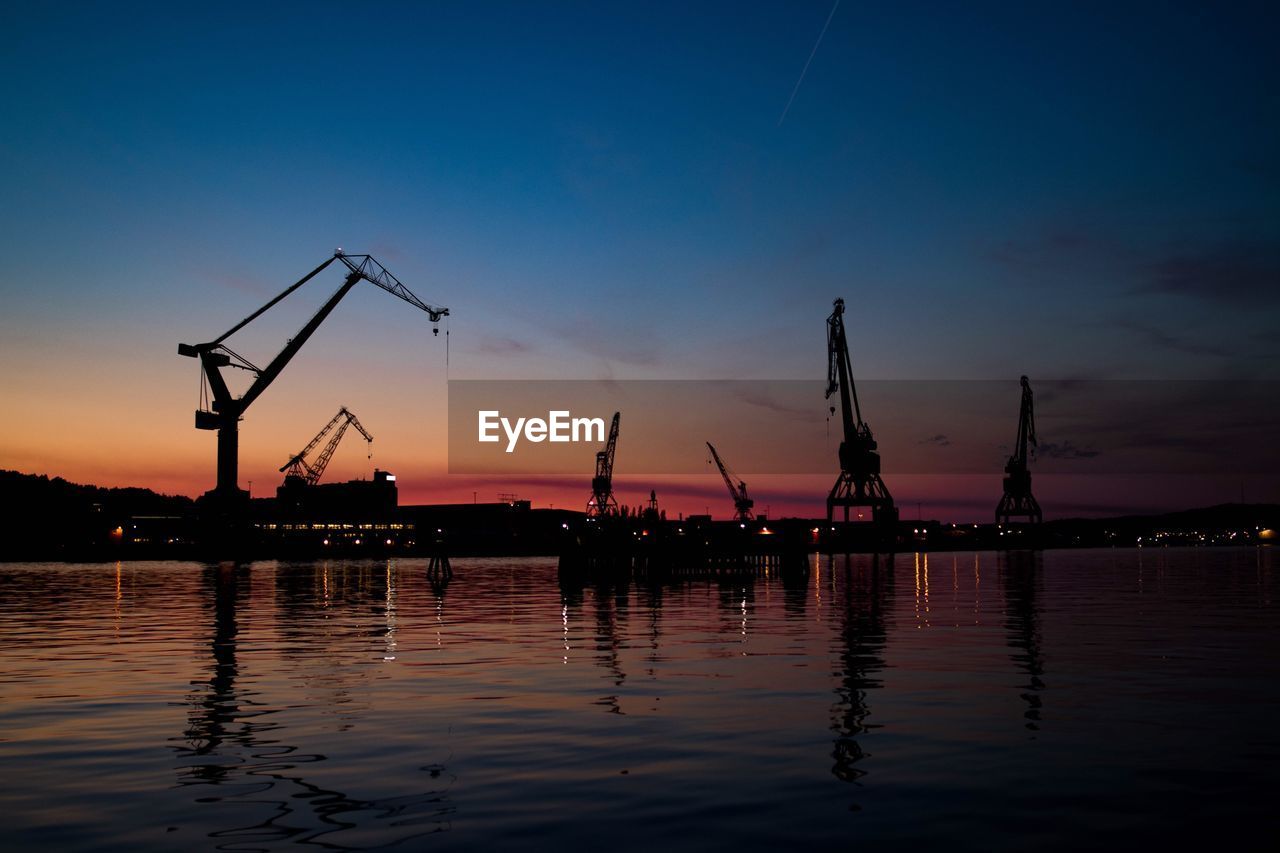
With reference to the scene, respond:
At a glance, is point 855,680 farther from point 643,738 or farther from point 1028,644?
point 1028,644

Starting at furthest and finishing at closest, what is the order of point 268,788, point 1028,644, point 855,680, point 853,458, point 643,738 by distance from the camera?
point 853,458 → point 1028,644 → point 855,680 → point 643,738 → point 268,788

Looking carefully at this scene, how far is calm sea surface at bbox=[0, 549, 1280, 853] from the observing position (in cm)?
1009

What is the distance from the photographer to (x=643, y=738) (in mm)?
14641

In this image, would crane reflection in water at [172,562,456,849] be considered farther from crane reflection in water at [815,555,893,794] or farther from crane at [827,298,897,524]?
crane at [827,298,897,524]

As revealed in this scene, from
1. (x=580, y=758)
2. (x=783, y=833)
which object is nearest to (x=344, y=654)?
(x=580, y=758)

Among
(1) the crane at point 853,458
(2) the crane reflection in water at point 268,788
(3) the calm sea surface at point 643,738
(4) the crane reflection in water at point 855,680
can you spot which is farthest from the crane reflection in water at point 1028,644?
(1) the crane at point 853,458

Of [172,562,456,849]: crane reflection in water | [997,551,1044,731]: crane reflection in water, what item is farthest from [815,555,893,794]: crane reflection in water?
[172,562,456,849]: crane reflection in water

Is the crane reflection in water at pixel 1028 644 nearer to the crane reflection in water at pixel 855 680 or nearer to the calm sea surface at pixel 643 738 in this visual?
the calm sea surface at pixel 643 738

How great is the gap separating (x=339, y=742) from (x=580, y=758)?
3.49 metres

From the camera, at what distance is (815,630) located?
32.5 meters

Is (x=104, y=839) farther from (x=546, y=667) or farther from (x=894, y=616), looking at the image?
(x=894, y=616)

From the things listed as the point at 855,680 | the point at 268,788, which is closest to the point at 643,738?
the point at 268,788

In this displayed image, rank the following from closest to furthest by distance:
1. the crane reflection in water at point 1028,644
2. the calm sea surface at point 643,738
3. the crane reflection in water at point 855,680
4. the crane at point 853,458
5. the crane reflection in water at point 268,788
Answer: the crane reflection in water at point 268,788 → the calm sea surface at point 643,738 → the crane reflection in water at point 855,680 → the crane reflection in water at point 1028,644 → the crane at point 853,458

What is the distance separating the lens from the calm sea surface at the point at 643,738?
10.1 metres
